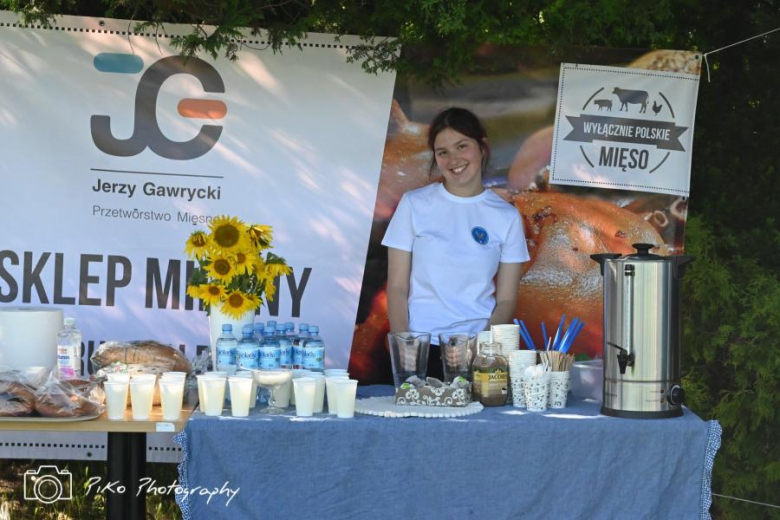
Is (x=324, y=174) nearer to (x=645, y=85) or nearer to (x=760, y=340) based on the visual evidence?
(x=645, y=85)

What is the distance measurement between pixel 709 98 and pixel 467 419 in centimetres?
237

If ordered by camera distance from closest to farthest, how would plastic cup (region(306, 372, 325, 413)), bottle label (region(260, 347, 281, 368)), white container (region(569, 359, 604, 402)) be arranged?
plastic cup (region(306, 372, 325, 413))
bottle label (region(260, 347, 281, 368))
white container (region(569, 359, 604, 402))

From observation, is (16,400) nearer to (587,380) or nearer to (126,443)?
(126,443)

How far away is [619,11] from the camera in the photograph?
12.7ft

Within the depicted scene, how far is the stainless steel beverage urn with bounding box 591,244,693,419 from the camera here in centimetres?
271

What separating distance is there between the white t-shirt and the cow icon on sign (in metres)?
0.77

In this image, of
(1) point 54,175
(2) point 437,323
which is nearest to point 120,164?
(1) point 54,175

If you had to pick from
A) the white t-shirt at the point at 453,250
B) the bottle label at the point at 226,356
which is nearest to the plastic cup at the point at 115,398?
the bottle label at the point at 226,356

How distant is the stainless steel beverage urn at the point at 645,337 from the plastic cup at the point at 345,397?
2.40 feet

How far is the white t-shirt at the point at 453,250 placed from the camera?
364 centimetres

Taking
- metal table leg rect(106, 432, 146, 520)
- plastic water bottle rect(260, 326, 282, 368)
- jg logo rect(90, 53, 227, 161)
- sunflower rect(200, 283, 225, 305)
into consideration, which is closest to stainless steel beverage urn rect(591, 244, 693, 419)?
plastic water bottle rect(260, 326, 282, 368)

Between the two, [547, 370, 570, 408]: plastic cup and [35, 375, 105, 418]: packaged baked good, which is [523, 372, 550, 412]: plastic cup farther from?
[35, 375, 105, 418]: packaged baked good

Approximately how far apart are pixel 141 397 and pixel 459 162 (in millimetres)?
1804

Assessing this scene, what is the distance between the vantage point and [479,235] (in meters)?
3.76
